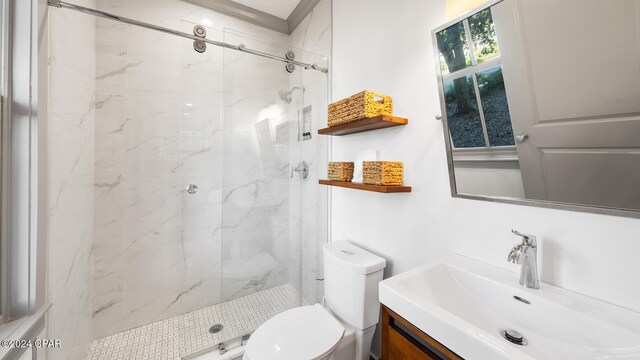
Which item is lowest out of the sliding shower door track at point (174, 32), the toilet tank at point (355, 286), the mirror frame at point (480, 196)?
the toilet tank at point (355, 286)

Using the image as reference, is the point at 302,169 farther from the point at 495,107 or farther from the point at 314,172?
the point at 495,107

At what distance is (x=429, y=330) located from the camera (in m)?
0.67

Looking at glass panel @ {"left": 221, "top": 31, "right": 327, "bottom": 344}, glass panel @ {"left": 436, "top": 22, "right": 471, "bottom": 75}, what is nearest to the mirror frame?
glass panel @ {"left": 436, "top": 22, "right": 471, "bottom": 75}

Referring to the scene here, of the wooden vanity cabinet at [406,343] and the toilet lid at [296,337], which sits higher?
the wooden vanity cabinet at [406,343]

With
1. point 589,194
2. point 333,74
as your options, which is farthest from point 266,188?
point 589,194

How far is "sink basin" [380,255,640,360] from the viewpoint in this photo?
59cm

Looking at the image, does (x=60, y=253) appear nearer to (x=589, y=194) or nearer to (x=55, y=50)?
(x=55, y=50)

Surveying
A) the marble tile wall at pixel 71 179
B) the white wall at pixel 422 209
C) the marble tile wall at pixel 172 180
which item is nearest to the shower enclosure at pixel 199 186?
the marble tile wall at pixel 172 180

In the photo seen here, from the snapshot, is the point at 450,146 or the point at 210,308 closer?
the point at 450,146

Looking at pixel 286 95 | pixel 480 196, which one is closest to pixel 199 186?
pixel 286 95

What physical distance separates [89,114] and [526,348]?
2.53m

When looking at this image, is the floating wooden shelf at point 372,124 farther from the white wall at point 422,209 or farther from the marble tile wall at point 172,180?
the marble tile wall at point 172,180

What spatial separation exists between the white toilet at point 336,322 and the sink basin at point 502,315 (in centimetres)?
39

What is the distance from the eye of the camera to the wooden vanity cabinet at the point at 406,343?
2.24 feet
